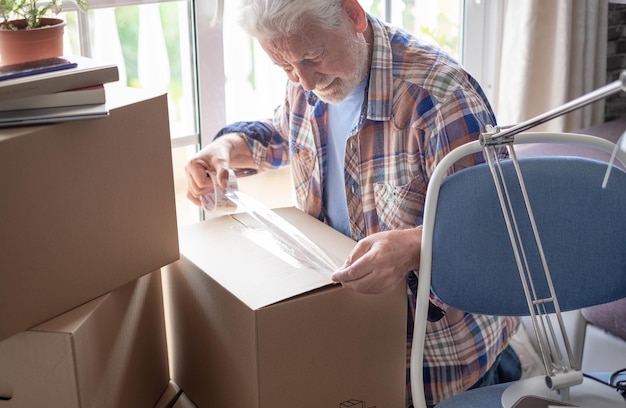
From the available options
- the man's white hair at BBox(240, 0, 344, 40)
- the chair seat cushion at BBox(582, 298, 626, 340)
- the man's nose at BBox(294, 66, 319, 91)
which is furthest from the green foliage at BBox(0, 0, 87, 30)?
the chair seat cushion at BBox(582, 298, 626, 340)

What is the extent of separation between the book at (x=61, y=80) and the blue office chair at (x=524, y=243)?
1.87 feet

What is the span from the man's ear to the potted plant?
1.74ft

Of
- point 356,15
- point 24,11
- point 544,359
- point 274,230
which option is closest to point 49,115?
point 24,11

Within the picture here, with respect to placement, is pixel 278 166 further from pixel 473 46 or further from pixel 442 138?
pixel 473 46

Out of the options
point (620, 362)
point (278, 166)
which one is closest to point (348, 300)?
point (278, 166)

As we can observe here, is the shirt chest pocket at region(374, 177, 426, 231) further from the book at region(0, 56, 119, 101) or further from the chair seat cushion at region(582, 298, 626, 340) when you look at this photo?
the chair seat cushion at region(582, 298, 626, 340)

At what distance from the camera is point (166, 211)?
145 cm

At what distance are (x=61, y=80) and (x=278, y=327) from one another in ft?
1.71

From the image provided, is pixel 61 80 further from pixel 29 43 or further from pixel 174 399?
pixel 174 399

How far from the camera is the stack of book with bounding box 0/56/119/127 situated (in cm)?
120

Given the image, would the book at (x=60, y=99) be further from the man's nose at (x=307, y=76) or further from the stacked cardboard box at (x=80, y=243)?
the man's nose at (x=307, y=76)

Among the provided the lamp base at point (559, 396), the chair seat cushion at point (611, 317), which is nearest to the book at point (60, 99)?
the lamp base at point (559, 396)

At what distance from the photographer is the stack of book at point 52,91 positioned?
1.20 meters

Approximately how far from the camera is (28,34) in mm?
1311
